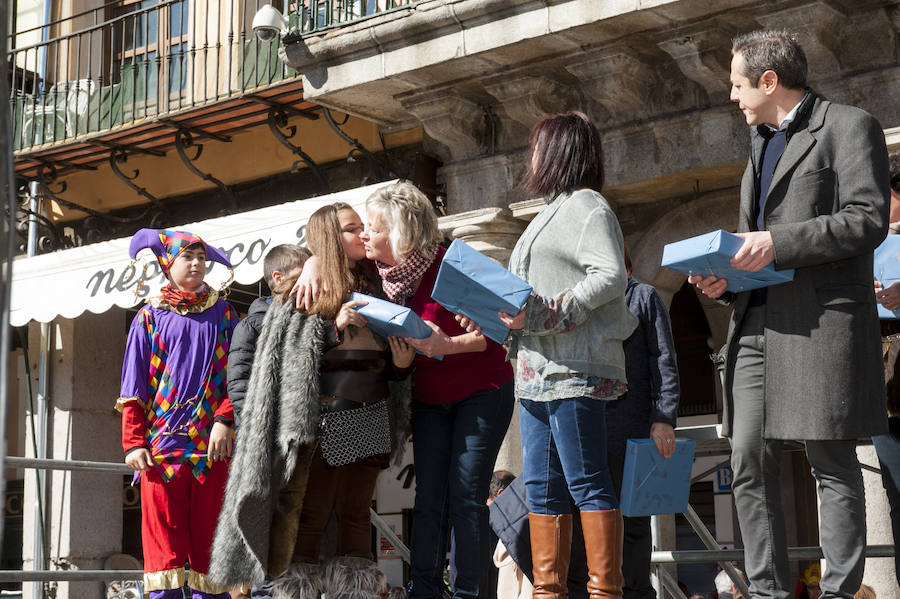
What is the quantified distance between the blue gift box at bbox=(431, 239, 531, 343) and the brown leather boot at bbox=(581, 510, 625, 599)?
0.71 metres

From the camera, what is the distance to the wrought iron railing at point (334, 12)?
9.38 metres

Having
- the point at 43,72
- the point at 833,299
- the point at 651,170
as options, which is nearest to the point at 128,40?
the point at 43,72

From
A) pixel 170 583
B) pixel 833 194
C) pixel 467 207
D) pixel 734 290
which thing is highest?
pixel 467 207

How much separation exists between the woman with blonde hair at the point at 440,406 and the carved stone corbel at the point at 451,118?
15.6ft

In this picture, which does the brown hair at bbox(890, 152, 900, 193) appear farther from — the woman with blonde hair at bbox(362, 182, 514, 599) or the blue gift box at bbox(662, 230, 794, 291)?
the woman with blonde hair at bbox(362, 182, 514, 599)

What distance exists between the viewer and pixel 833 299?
3.68m

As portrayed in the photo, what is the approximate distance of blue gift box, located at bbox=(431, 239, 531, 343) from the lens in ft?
12.3

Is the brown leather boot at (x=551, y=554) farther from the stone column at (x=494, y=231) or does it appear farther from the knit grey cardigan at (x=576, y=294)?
the stone column at (x=494, y=231)

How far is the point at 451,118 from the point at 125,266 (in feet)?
9.10

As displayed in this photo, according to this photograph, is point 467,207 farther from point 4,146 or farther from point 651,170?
point 4,146

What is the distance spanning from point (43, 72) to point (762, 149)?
1085cm

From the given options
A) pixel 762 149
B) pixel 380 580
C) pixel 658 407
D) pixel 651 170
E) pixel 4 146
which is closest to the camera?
pixel 4 146

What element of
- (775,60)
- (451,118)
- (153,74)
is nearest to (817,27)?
(451,118)

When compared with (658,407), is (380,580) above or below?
below
